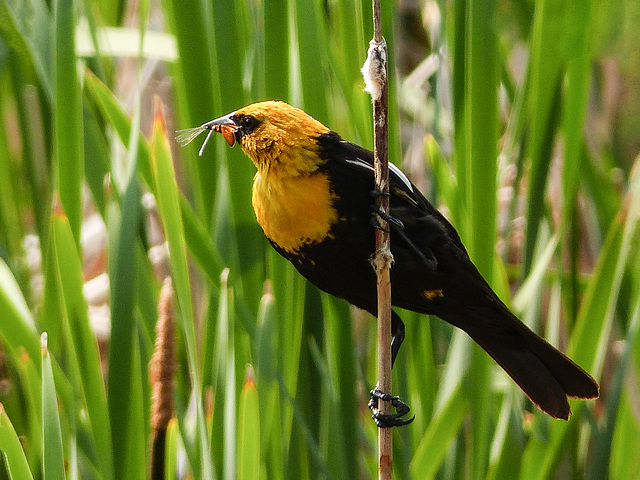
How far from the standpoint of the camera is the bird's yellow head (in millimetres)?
838

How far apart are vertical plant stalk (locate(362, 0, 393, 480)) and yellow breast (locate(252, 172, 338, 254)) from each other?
6 centimetres

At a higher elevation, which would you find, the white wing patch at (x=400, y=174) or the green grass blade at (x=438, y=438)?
the white wing patch at (x=400, y=174)

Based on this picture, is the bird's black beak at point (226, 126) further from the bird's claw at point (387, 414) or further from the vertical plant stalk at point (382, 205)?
the bird's claw at point (387, 414)

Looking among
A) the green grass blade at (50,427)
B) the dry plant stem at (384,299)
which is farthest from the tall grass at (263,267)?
the dry plant stem at (384,299)

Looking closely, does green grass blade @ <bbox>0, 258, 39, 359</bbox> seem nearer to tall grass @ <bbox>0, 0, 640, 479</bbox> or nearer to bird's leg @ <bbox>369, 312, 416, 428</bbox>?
tall grass @ <bbox>0, 0, 640, 479</bbox>

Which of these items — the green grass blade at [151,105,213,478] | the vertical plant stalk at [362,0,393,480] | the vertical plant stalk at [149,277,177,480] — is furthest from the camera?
the vertical plant stalk at [149,277,177,480]

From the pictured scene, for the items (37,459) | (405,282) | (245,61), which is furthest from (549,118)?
(37,459)

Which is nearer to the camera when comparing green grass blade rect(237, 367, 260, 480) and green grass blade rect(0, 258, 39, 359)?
green grass blade rect(237, 367, 260, 480)

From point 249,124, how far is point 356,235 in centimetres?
18

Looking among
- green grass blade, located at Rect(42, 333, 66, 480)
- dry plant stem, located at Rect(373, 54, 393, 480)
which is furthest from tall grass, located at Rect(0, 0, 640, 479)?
dry plant stem, located at Rect(373, 54, 393, 480)

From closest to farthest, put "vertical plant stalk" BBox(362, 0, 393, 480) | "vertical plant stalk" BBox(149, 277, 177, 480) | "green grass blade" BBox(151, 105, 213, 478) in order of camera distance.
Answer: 1. "vertical plant stalk" BBox(362, 0, 393, 480)
2. "green grass blade" BBox(151, 105, 213, 478)
3. "vertical plant stalk" BBox(149, 277, 177, 480)

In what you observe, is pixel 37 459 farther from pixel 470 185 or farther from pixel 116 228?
pixel 470 185

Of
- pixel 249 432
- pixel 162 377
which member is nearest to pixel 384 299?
pixel 249 432

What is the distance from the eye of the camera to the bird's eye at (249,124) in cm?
84
